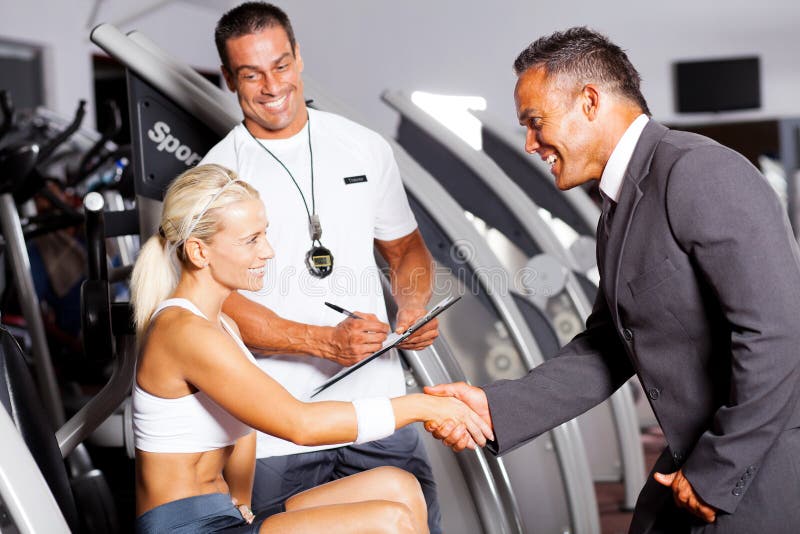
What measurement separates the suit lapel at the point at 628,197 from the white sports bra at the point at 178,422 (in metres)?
0.75

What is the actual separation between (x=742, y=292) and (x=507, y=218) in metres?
2.14

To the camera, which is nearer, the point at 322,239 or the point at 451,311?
the point at 322,239

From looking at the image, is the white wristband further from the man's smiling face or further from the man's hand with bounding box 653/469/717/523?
the man's smiling face

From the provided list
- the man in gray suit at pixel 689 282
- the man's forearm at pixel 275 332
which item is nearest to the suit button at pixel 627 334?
the man in gray suit at pixel 689 282

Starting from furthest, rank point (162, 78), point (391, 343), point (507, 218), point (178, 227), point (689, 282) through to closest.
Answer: point (507, 218) < point (162, 78) < point (391, 343) < point (178, 227) < point (689, 282)

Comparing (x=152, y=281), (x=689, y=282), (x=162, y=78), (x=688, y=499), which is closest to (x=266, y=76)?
(x=162, y=78)

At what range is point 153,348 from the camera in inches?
62.8

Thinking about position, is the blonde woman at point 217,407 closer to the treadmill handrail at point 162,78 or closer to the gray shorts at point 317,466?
the gray shorts at point 317,466

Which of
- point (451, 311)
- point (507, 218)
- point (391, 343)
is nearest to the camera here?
point (391, 343)

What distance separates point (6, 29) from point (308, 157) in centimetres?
521

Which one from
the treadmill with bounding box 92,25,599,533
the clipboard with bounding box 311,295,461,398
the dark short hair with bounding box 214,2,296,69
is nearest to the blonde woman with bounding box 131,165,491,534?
the clipboard with bounding box 311,295,461,398

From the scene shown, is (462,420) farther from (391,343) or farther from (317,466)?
(317,466)

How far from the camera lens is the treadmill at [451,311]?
218 centimetres

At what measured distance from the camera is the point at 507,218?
11.0ft
